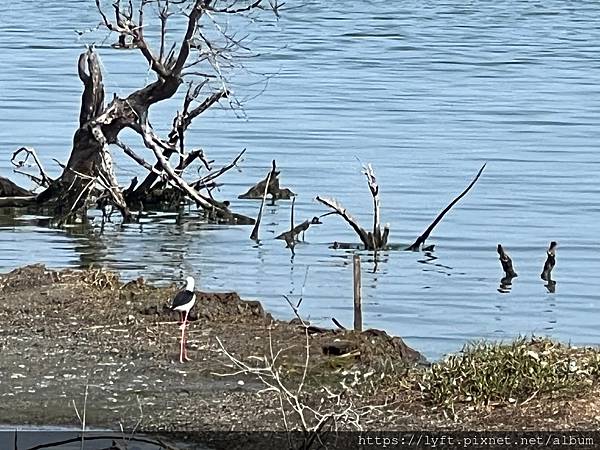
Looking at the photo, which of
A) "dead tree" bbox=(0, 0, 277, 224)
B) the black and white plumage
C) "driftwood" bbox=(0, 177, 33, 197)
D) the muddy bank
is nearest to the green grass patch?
the muddy bank

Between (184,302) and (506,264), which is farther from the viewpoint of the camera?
(506,264)

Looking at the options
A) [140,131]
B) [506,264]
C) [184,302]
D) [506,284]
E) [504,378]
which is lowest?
[506,284]

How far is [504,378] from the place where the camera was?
7855 millimetres

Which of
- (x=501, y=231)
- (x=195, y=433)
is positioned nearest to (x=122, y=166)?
(x=501, y=231)

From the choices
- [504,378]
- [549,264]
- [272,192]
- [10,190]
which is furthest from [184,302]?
[272,192]

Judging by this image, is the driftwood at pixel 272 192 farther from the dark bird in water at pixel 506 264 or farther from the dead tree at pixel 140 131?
the dark bird in water at pixel 506 264

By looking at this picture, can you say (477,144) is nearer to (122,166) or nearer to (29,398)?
(122,166)

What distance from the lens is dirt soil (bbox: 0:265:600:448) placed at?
7.73 metres

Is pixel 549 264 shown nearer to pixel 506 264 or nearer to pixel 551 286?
pixel 551 286

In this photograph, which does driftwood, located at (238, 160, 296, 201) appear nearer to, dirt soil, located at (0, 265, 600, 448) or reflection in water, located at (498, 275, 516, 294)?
reflection in water, located at (498, 275, 516, 294)

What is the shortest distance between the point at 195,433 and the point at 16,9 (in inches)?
1902

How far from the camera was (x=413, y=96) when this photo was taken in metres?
29.1

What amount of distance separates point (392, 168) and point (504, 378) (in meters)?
12.9

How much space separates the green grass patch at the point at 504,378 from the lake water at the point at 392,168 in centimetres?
282
